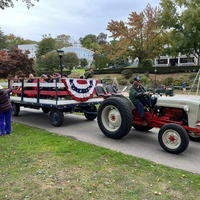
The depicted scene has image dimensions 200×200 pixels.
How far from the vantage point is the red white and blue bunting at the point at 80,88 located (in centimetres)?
757

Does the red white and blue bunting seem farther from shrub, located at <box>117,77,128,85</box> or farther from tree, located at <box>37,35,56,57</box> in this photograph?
tree, located at <box>37,35,56,57</box>

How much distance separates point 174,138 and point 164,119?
0.78 m

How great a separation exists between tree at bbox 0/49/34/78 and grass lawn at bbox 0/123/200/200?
341 inches

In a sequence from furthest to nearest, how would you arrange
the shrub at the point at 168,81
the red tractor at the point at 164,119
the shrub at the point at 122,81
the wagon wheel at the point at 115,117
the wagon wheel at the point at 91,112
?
the shrub at the point at 122,81 → the shrub at the point at 168,81 → the wagon wheel at the point at 91,112 → the wagon wheel at the point at 115,117 → the red tractor at the point at 164,119

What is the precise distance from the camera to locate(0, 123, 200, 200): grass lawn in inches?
→ 128

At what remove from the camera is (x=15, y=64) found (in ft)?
42.7

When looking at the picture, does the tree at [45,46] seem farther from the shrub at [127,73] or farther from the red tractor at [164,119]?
the red tractor at [164,119]

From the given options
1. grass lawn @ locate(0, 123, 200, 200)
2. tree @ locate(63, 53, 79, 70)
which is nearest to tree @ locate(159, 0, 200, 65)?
tree @ locate(63, 53, 79, 70)

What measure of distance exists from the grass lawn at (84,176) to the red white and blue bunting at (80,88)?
2.74 meters

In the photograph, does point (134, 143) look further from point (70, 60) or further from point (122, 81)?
point (70, 60)

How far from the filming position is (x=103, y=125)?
252 inches

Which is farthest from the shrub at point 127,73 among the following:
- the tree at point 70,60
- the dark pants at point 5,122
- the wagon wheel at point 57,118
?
the dark pants at point 5,122

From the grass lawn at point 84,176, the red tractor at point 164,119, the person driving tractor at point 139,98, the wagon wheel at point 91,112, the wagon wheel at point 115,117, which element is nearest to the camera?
the grass lawn at point 84,176

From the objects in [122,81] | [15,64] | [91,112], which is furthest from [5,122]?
[122,81]
